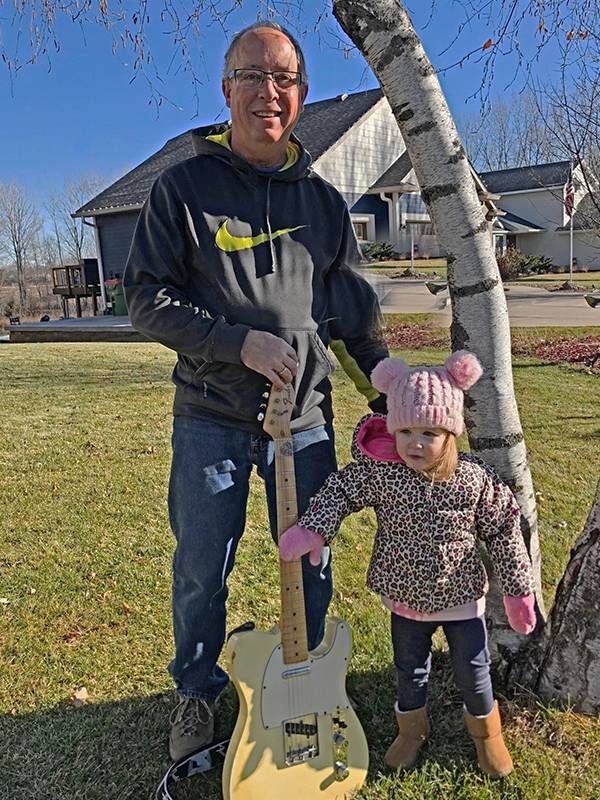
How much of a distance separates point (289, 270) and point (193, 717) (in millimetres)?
1430

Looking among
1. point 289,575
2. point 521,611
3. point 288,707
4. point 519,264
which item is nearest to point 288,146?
point 289,575

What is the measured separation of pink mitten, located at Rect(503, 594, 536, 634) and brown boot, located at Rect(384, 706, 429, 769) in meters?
0.44

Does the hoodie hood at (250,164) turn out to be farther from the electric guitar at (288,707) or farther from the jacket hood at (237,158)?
the electric guitar at (288,707)

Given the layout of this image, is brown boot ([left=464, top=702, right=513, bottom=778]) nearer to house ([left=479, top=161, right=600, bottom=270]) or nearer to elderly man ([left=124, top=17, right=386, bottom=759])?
elderly man ([left=124, top=17, right=386, bottom=759])

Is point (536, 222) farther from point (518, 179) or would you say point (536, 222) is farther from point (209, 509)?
point (209, 509)

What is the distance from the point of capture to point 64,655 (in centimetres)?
281

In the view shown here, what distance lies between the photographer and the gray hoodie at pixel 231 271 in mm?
1866

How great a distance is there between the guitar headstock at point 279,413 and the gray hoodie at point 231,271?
0.07 m

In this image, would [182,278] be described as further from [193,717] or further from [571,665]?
[571,665]

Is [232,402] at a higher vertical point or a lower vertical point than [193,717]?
higher

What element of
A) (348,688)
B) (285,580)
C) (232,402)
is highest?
(232,402)

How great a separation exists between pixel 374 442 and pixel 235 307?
1.78 ft

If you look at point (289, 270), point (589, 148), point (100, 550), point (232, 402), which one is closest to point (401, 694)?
point (232, 402)

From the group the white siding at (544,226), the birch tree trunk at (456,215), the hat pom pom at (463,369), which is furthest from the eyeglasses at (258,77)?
the white siding at (544,226)
